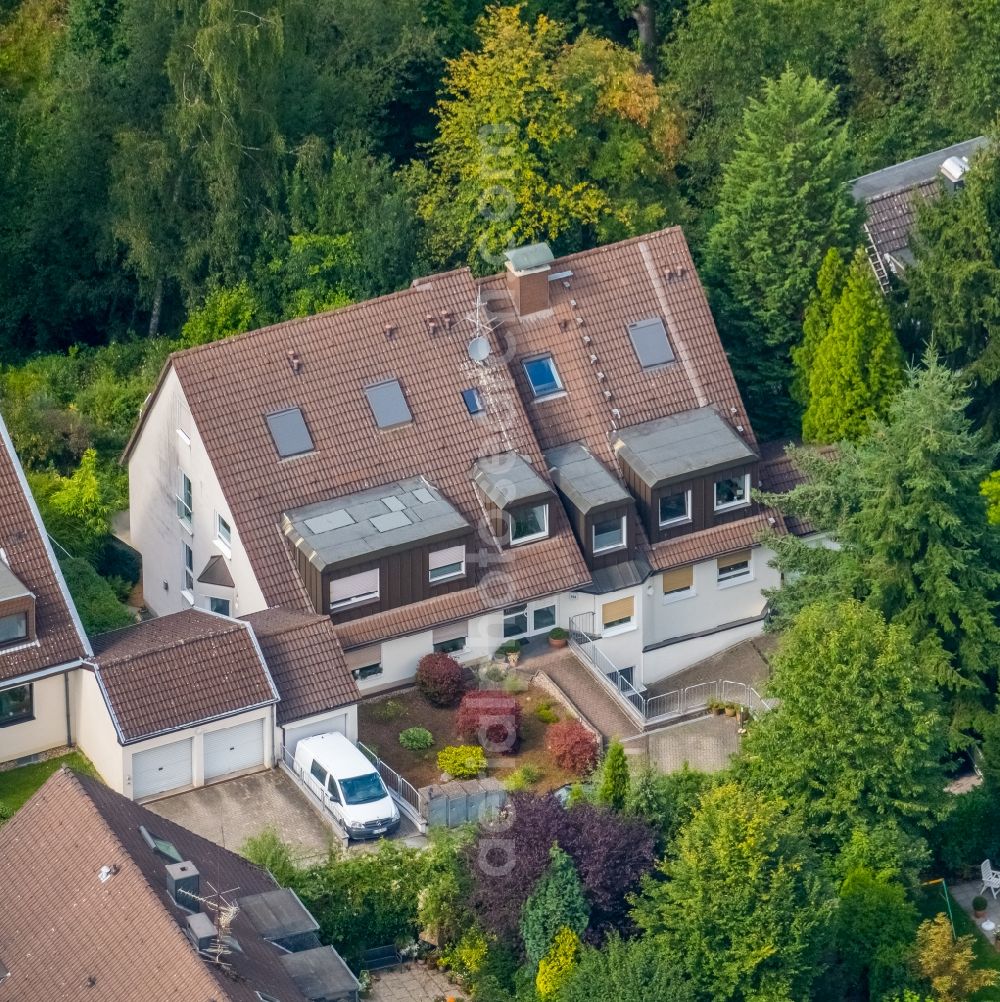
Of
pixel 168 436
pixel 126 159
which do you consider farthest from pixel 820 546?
pixel 126 159

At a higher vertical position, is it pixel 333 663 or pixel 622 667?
pixel 333 663

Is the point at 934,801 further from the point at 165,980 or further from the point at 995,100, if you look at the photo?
the point at 995,100

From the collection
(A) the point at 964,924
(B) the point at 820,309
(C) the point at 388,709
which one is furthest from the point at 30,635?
(B) the point at 820,309

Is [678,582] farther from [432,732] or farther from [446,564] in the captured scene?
[432,732]

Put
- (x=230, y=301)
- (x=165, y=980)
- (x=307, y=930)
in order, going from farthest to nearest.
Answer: (x=230, y=301) → (x=307, y=930) → (x=165, y=980)

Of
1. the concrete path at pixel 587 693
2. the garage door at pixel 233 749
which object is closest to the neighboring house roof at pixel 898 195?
the concrete path at pixel 587 693

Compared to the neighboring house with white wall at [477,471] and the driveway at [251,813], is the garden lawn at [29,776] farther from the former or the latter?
the neighboring house with white wall at [477,471]

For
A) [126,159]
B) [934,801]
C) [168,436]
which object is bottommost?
[934,801]
